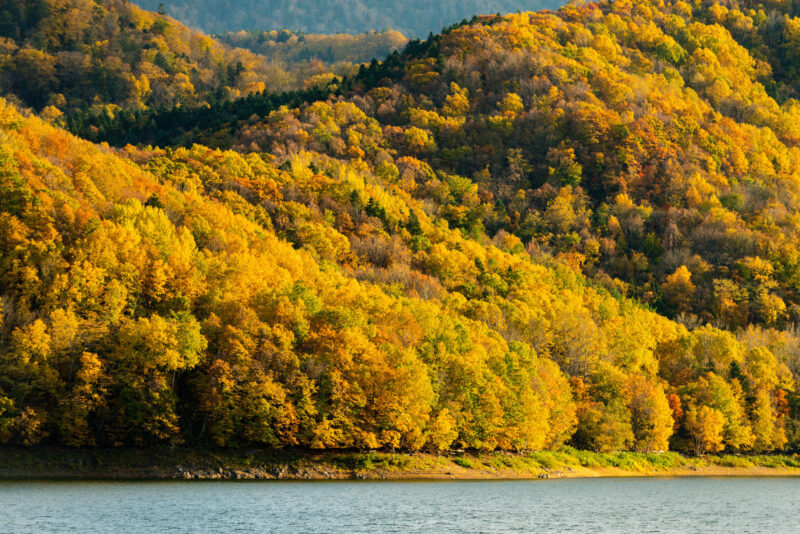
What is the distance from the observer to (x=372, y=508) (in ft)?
201

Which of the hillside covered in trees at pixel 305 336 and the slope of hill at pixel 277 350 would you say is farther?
the hillside covered in trees at pixel 305 336

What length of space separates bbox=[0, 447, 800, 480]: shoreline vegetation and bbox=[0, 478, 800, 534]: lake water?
159 inches

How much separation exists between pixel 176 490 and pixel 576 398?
205 feet

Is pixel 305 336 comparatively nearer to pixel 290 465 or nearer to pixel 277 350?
pixel 277 350

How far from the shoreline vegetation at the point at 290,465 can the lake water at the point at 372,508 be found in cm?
404

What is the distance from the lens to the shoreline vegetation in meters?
75.6

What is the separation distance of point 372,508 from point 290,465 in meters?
23.8

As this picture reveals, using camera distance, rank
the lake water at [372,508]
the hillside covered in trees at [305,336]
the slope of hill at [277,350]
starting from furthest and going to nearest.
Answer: the hillside covered in trees at [305,336], the slope of hill at [277,350], the lake water at [372,508]

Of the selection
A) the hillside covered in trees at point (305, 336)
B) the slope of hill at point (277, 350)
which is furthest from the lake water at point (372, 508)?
the hillside covered in trees at point (305, 336)

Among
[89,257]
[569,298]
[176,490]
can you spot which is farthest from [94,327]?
[569,298]

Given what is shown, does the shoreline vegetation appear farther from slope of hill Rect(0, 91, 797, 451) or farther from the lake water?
the lake water

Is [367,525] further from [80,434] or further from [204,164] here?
[204,164]

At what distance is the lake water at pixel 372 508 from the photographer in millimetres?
51844

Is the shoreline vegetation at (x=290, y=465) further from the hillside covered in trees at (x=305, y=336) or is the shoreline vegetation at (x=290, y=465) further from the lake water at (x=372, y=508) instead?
the lake water at (x=372, y=508)
